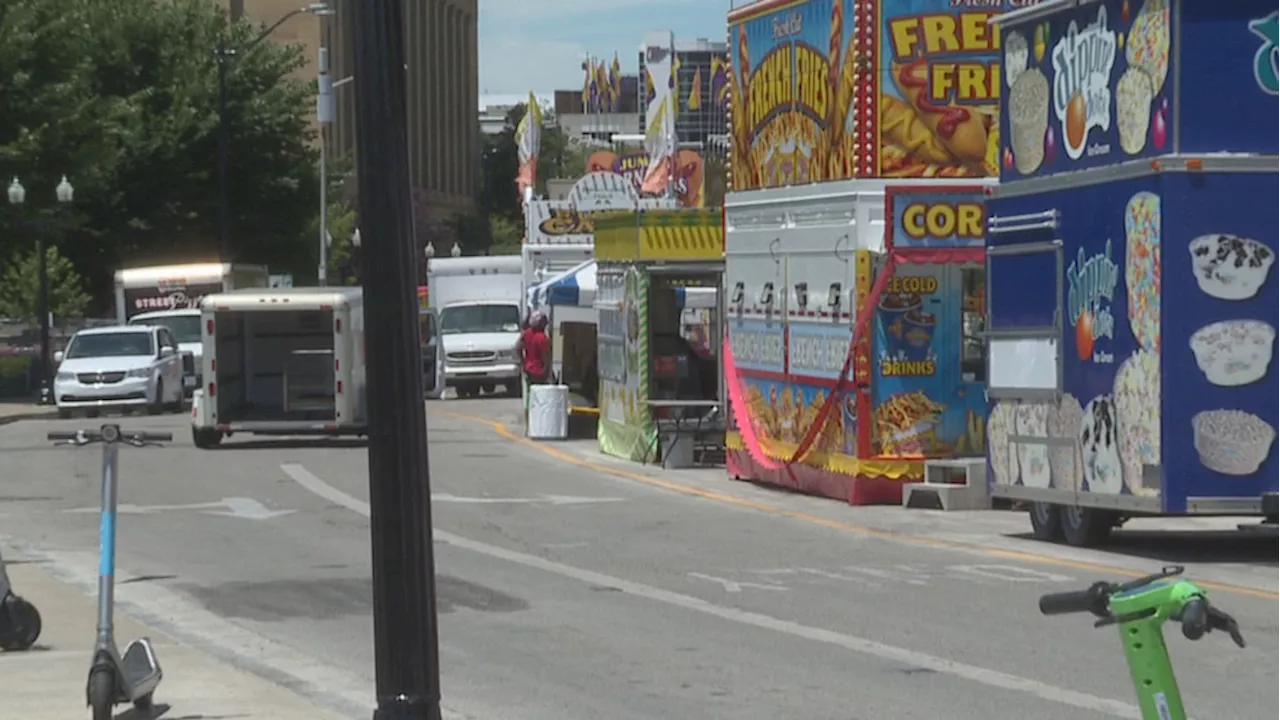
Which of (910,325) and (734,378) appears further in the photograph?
(734,378)

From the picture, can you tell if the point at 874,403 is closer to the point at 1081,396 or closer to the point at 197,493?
the point at 1081,396

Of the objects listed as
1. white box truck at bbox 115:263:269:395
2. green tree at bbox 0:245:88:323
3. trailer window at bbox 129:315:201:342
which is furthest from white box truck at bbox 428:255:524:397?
green tree at bbox 0:245:88:323

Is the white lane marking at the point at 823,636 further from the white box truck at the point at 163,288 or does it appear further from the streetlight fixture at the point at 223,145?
the streetlight fixture at the point at 223,145

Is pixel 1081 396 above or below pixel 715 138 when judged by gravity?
below

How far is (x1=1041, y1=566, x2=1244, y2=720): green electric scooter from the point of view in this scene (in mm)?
4656

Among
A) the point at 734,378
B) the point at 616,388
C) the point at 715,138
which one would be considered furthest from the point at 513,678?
the point at 715,138

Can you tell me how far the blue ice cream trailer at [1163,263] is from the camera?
16.2m

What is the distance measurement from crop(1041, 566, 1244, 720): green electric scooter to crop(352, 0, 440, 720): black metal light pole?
110 inches

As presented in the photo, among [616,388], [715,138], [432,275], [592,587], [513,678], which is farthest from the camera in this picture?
[715,138]

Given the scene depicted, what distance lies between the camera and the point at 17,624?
12.0 meters

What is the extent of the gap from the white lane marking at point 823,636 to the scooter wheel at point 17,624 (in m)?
4.19

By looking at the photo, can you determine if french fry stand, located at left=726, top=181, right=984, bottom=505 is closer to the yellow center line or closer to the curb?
the yellow center line

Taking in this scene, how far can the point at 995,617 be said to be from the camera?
1356 cm

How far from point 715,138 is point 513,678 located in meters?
53.5
